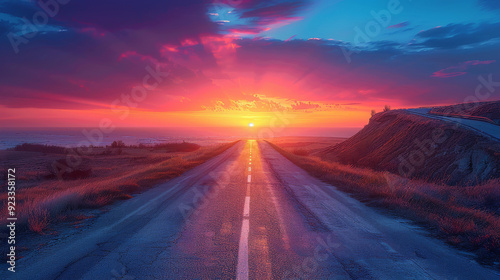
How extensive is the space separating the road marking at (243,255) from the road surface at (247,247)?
0.06 feet

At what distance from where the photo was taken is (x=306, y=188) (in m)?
12.2

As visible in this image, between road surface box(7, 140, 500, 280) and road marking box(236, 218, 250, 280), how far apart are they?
0.02m

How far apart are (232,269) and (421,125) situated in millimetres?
21074

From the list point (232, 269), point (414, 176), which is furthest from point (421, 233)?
point (414, 176)

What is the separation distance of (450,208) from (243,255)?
704 centimetres

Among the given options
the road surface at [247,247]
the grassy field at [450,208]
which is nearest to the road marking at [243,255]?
the road surface at [247,247]

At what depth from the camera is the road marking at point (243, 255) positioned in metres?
4.28

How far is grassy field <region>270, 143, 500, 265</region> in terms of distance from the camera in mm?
5652

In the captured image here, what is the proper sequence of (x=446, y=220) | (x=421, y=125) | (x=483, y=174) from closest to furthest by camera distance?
(x=446, y=220), (x=483, y=174), (x=421, y=125)

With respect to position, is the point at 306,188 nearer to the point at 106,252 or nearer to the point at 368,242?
the point at 368,242

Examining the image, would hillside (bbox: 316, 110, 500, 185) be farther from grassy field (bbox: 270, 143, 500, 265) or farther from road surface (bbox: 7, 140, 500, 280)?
road surface (bbox: 7, 140, 500, 280)

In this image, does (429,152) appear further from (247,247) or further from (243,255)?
(243,255)

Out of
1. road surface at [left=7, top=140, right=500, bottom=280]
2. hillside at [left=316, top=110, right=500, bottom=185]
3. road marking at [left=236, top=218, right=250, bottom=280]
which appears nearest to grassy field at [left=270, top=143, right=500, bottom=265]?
road surface at [left=7, top=140, right=500, bottom=280]

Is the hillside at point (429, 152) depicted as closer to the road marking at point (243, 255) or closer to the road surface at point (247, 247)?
the road surface at point (247, 247)
